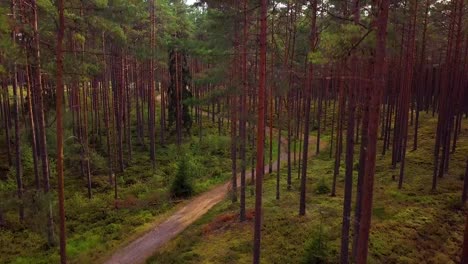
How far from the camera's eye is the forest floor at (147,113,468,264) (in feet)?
52.2

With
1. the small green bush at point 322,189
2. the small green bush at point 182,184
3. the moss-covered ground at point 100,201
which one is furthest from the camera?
the small green bush at point 182,184

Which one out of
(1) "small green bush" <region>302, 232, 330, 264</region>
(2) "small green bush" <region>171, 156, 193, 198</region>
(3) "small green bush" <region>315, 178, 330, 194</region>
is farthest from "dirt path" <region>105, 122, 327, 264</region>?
(1) "small green bush" <region>302, 232, 330, 264</region>

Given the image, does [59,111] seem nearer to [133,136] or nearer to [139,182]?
[139,182]

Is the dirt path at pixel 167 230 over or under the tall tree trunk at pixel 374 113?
under

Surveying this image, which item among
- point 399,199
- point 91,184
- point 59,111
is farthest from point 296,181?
point 59,111

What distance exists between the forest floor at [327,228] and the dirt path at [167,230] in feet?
2.00

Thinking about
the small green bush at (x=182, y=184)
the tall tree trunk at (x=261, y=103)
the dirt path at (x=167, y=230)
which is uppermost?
the tall tree trunk at (x=261, y=103)

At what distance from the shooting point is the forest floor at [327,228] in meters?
15.9

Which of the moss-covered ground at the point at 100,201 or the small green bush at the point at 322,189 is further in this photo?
the small green bush at the point at 322,189

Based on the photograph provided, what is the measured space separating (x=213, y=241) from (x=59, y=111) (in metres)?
9.86

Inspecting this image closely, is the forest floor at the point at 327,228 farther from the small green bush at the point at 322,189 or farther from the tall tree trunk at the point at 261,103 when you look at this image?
the tall tree trunk at the point at 261,103

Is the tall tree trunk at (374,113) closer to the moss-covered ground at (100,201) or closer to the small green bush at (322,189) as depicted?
the moss-covered ground at (100,201)

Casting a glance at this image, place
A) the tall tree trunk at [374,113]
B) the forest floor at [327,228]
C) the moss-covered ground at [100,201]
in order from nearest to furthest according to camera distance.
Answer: the tall tree trunk at [374,113], the forest floor at [327,228], the moss-covered ground at [100,201]

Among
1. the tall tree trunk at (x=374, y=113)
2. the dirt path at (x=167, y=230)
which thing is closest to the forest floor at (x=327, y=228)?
the dirt path at (x=167, y=230)
